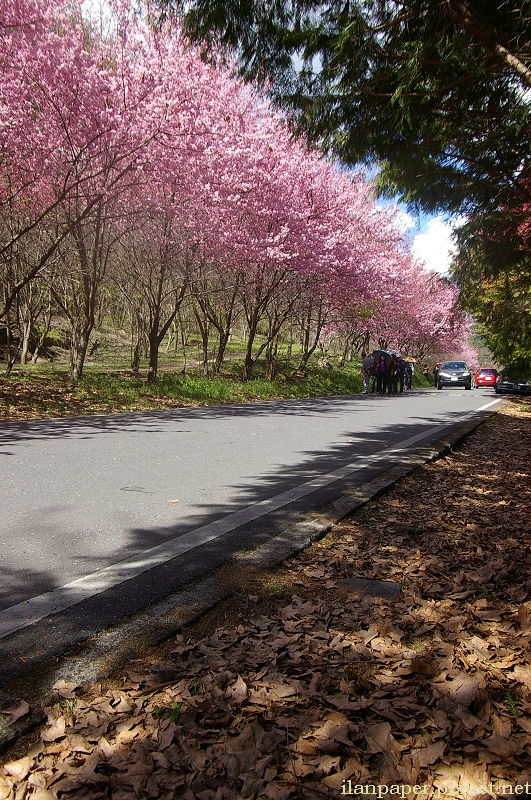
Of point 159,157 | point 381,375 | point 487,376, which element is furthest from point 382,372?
point 487,376

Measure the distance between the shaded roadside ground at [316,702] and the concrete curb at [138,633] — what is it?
5 centimetres

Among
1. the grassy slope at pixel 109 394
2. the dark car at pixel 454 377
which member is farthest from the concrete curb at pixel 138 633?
the dark car at pixel 454 377

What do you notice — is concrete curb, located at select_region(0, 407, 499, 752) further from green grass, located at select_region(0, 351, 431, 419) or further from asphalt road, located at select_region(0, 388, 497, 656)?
green grass, located at select_region(0, 351, 431, 419)

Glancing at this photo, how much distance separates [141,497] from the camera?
15.9ft

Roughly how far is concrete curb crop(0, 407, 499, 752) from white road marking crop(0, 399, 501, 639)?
1.15ft

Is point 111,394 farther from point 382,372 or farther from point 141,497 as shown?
point 382,372

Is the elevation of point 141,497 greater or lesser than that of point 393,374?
lesser

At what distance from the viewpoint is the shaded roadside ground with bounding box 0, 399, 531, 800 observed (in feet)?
5.58

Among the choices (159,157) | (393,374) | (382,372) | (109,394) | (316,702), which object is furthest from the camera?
(393,374)

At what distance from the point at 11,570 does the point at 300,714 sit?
200 cm

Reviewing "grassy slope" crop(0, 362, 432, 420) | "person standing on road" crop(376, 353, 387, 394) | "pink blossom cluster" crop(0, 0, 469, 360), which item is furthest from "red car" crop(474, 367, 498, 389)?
"grassy slope" crop(0, 362, 432, 420)

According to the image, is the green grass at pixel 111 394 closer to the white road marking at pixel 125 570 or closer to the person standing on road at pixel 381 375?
the person standing on road at pixel 381 375

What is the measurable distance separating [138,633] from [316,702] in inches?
34.6

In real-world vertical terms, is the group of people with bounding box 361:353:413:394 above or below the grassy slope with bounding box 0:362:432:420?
above
